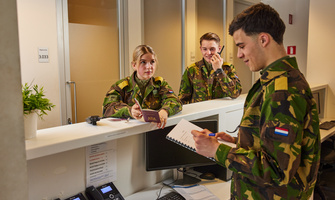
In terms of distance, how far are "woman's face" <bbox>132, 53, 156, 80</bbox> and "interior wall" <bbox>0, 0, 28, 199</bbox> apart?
1426mm

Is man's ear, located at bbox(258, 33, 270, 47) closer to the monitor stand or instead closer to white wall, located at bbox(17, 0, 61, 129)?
the monitor stand

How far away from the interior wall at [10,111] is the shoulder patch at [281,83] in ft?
2.55

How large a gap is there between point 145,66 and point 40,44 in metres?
1.49

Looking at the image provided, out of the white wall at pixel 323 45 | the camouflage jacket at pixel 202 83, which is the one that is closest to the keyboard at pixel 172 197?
the camouflage jacket at pixel 202 83

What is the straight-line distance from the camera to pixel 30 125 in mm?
1180

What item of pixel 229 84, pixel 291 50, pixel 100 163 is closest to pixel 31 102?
pixel 100 163

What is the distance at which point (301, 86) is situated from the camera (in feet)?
3.35

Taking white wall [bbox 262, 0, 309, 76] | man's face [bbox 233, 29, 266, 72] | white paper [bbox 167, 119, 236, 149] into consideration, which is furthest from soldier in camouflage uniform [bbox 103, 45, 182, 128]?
white wall [bbox 262, 0, 309, 76]

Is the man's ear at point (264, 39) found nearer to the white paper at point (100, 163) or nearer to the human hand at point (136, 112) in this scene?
the human hand at point (136, 112)

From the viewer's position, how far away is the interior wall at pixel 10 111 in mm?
603

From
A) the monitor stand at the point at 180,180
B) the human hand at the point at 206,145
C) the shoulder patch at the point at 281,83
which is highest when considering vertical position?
the shoulder patch at the point at 281,83

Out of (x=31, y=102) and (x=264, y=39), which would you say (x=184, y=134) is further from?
(x=31, y=102)

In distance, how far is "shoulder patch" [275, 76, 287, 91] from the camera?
1007 millimetres

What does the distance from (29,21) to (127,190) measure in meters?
2.07
